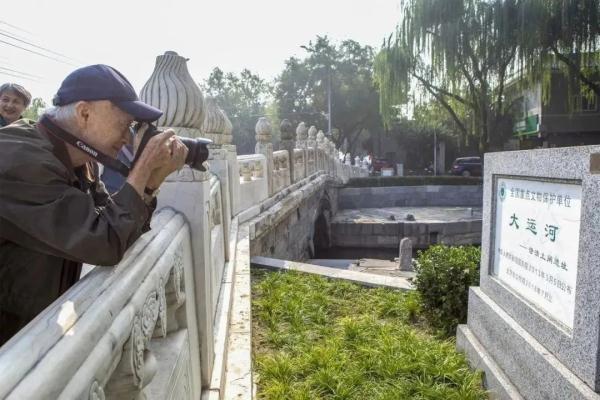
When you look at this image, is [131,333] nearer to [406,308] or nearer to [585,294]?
[585,294]

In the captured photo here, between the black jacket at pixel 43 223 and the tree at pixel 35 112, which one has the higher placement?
the tree at pixel 35 112

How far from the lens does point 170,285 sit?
1.52 meters

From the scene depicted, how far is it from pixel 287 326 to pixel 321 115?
2958cm

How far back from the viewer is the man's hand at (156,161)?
1286 millimetres

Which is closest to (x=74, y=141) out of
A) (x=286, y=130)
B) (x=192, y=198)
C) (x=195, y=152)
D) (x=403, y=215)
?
(x=195, y=152)

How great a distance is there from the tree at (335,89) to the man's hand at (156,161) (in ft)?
96.4

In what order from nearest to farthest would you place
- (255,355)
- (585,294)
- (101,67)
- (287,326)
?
(101,67), (585,294), (255,355), (287,326)

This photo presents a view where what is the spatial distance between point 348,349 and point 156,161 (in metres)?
2.27

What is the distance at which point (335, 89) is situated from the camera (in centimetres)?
3105

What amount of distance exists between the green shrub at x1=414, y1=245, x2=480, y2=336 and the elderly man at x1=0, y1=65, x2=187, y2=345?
2905 millimetres

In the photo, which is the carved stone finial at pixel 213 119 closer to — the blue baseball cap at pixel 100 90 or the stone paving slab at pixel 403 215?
the blue baseball cap at pixel 100 90

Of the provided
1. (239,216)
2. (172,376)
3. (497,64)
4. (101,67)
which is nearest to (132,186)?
(101,67)

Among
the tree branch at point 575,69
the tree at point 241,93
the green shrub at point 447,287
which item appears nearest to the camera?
the green shrub at point 447,287

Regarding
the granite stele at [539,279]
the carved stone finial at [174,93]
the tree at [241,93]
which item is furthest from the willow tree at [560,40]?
the tree at [241,93]
